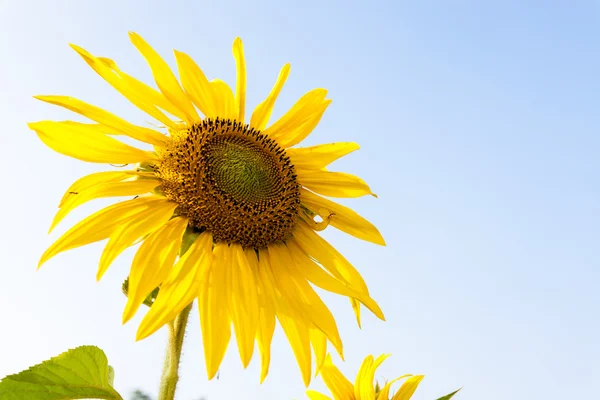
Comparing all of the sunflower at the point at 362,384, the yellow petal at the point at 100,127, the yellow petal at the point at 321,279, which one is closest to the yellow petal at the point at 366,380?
the sunflower at the point at 362,384

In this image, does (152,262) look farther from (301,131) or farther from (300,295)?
(301,131)

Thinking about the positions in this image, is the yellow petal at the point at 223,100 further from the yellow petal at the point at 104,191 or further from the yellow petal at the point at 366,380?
the yellow petal at the point at 366,380

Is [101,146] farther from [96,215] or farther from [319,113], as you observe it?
[319,113]

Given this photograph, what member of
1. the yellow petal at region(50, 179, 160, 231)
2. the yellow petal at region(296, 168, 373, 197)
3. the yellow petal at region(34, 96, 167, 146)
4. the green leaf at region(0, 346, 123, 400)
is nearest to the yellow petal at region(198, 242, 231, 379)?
the green leaf at region(0, 346, 123, 400)

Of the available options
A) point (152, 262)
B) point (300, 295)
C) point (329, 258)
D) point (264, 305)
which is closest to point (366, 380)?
point (329, 258)

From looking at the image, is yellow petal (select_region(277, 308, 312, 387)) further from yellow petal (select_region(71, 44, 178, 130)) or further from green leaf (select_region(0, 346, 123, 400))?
yellow petal (select_region(71, 44, 178, 130))
